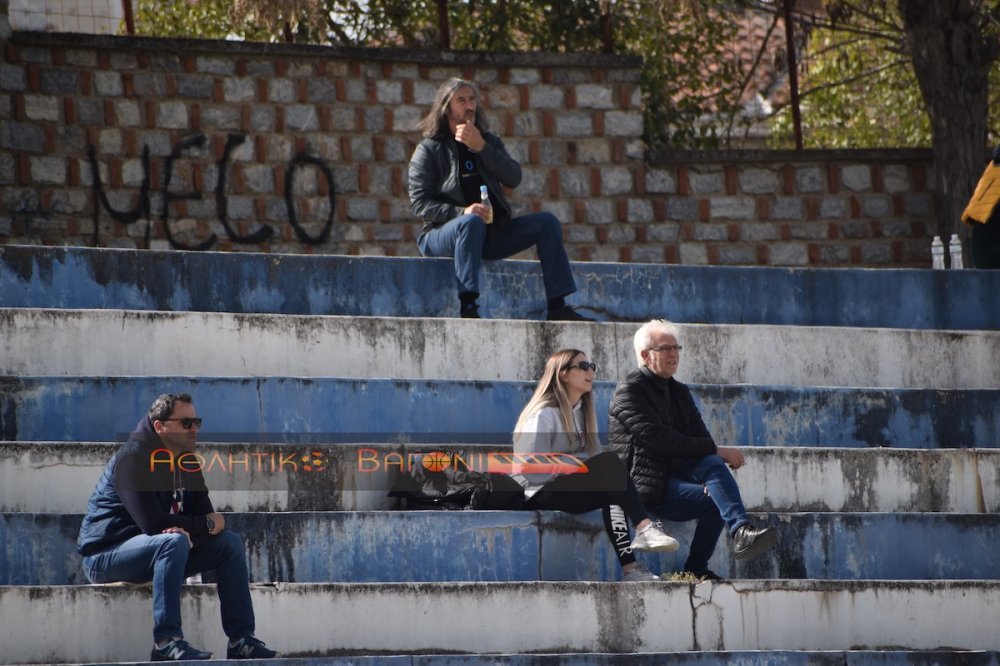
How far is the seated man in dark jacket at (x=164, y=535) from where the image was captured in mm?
6746

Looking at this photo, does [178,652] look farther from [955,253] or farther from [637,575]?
[955,253]

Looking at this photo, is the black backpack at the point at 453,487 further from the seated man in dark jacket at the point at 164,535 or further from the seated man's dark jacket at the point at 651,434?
the seated man in dark jacket at the point at 164,535

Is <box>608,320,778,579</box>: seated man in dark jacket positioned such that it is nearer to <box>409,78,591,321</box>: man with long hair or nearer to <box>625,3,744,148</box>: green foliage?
<box>409,78,591,321</box>: man with long hair

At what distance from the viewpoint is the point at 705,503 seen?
7.74 metres

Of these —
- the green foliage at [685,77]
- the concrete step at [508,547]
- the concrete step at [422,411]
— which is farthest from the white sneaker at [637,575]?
the green foliage at [685,77]

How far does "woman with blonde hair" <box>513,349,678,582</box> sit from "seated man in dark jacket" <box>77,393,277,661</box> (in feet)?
Answer: 4.87

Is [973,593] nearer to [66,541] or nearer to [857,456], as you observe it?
[857,456]

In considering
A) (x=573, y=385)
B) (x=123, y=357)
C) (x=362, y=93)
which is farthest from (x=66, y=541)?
(x=362, y=93)

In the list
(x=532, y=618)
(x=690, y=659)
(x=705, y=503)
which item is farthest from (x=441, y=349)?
(x=690, y=659)

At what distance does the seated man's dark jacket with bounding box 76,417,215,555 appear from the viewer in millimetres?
6855

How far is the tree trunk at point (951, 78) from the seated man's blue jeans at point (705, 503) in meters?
6.37

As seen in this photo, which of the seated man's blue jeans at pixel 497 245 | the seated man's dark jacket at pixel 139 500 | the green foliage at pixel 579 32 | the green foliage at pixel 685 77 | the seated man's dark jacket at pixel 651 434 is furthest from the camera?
the green foliage at pixel 685 77

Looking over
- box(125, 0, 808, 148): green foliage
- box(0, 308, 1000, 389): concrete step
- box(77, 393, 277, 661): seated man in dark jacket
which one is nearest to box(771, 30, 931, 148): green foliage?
box(125, 0, 808, 148): green foliage

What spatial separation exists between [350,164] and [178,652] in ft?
22.7
